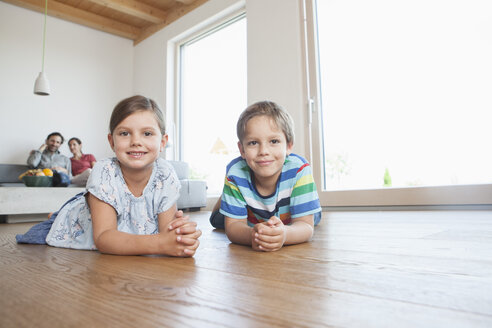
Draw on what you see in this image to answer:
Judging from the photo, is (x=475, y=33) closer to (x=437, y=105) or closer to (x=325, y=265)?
(x=437, y=105)

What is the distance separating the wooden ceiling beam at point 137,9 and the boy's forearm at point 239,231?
175 inches

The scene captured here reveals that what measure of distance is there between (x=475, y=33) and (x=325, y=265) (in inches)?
101

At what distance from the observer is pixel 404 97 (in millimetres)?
2703

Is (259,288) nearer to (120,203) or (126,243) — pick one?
(126,243)

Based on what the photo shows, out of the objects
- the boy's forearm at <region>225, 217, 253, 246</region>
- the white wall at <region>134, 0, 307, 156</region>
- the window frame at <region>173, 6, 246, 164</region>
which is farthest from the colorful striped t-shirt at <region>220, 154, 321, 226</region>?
the window frame at <region>173, 6, 246, 164</region>

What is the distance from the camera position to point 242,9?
13.0ft

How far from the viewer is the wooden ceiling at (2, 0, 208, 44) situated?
459cm

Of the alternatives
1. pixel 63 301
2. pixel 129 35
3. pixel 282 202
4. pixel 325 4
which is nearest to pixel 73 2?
pixel 129 35

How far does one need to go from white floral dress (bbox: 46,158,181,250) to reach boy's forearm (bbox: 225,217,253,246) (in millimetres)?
208

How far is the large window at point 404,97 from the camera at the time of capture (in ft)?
7.89

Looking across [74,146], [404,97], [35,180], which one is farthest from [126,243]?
[74,146]

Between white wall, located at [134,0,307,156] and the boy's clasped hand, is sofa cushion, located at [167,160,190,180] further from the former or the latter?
the boy's clasped hand

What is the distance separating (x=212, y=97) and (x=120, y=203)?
11.5 feet

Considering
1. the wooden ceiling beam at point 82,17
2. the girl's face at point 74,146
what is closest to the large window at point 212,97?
the wooden ceiling beam at point 82,17
